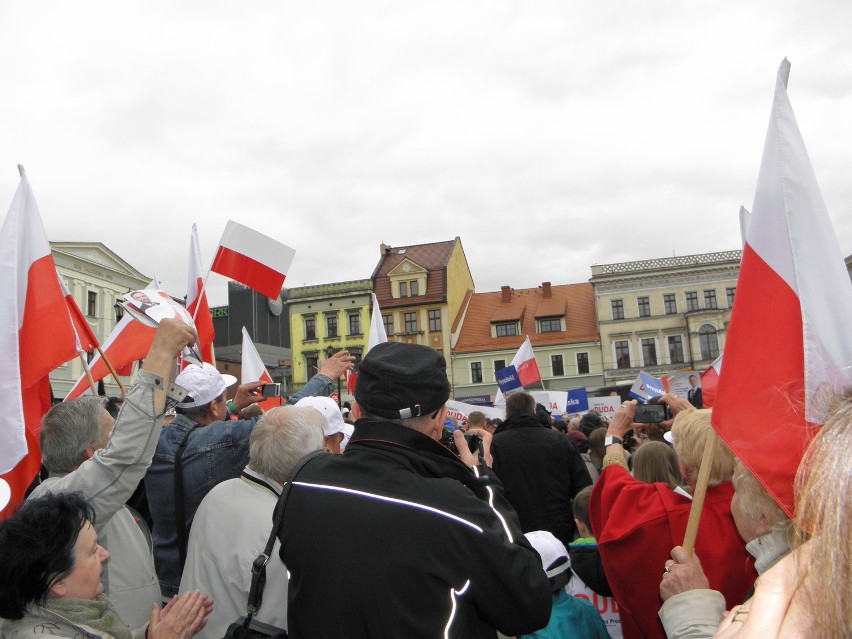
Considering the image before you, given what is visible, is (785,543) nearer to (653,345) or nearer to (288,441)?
(288,441)

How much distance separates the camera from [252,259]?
6.48m

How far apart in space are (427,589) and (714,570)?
126 centimetres

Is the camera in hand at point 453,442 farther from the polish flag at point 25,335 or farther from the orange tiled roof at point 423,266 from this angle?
the orange tiled roof at point 423,266

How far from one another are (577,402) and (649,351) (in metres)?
29.2

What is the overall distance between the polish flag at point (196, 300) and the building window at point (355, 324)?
1572 inches

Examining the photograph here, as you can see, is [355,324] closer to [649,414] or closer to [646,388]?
[646,388]

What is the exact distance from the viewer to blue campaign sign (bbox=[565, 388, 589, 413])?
58.6ft

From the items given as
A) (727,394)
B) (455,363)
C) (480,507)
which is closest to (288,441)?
(480,507)

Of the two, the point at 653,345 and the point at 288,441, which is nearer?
the point at 288,441

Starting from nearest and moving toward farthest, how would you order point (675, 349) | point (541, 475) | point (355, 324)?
point (541, 475) < point (675, 349) < point (355, 324)

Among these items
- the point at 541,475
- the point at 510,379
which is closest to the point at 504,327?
the point at 510,379

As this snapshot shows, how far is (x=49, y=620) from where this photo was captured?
2121mm

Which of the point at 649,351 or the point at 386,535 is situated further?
the point at 649,351

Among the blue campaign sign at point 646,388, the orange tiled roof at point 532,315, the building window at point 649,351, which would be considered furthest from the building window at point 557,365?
the blue campaign sign at point 646,388
